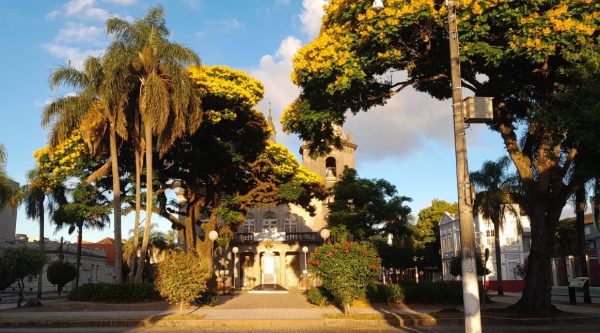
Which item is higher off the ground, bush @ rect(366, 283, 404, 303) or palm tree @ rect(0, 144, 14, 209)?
palm tree @ rect(0, 144, 14, 209)

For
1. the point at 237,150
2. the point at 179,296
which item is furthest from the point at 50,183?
the point at 179,296

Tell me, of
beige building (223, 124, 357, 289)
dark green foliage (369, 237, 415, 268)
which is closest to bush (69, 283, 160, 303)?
beige building (223, 124, 357, 289)

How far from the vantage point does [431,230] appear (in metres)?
65.8

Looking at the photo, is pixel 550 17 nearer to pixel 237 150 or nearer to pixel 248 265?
pixel 237 150

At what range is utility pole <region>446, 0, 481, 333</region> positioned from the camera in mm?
8830

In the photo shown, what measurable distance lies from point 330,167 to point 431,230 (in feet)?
66.7

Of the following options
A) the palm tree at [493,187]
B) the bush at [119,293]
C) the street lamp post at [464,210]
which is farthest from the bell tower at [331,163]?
the street lamp post at [464,210]

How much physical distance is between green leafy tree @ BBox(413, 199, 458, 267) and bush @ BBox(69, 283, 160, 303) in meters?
44.8

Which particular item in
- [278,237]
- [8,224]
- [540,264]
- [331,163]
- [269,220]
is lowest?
[540,264]

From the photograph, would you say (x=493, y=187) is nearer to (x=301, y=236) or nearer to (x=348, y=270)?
(x=348, y=270)

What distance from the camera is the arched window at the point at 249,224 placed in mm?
52281

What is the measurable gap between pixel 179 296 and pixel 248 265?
34.8 m

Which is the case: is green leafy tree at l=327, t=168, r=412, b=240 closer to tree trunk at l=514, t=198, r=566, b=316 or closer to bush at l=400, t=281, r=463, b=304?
bush at l=400, t=281, r=463, b=304

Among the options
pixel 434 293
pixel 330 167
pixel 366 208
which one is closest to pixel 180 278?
pixel 434 293
